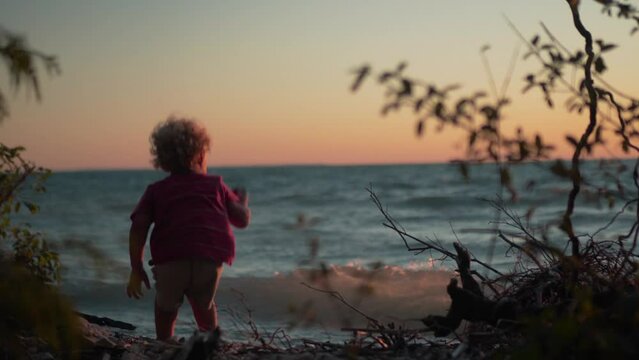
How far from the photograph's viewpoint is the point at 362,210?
28.2 m

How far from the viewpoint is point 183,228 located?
454 centimetres

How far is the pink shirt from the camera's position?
4543mm

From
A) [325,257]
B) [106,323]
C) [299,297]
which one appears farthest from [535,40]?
[325,257]

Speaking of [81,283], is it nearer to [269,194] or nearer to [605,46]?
[605,46]

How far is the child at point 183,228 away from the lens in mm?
4551

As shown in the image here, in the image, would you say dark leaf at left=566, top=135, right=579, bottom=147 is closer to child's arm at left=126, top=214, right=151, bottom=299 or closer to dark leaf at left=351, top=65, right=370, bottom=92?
dark leaf at left=351, top=65, right=370, bottom=92

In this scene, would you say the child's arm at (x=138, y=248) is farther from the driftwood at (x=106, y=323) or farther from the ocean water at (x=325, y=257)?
the driftwood at (x=106, y=323)

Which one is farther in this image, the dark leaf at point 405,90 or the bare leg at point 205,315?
the bare leg at point 205,315

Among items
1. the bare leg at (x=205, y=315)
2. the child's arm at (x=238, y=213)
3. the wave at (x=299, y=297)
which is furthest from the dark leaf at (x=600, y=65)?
the wave at (x=299, y=297)

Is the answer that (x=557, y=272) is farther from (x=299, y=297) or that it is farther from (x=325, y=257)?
(x=325, y=257)

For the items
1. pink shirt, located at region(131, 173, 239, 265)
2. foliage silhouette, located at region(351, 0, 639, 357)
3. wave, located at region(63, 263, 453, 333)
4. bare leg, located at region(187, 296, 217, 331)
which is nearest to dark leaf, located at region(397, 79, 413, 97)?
foliage silhouette, located at region(351, 0, 639, 357)

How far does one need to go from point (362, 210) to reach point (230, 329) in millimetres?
21885

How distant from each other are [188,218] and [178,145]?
44cm

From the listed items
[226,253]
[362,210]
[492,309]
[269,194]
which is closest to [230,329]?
[226,253]
